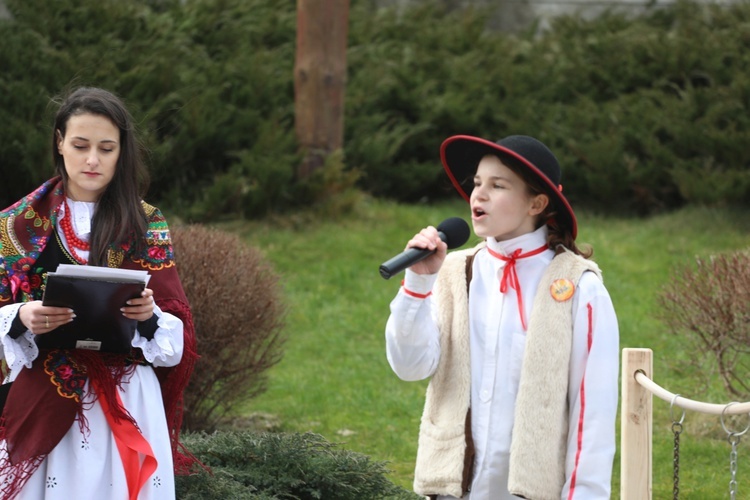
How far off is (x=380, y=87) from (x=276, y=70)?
46.8 inches

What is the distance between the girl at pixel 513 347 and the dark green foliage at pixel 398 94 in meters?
6.30

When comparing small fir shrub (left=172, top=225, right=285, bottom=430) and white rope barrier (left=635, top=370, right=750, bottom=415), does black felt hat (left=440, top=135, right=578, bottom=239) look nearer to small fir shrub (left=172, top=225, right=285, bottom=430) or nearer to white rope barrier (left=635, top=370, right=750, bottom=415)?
white rope barrier (left=635, top=370, right=750, bottom=415)

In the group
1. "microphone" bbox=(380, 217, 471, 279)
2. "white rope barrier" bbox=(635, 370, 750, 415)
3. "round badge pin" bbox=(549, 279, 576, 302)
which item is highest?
"microphone" bbox=(380, 217, 471, 279)

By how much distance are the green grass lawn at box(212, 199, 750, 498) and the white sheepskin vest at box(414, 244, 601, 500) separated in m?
1.64

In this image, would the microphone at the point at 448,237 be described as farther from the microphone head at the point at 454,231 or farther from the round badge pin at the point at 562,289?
the round badge pin at the point at 562,289

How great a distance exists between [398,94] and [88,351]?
9462 mm

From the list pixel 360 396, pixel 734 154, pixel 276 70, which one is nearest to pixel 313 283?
pixel 360 396

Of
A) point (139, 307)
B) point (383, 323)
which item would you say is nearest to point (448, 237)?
point (139, 307)

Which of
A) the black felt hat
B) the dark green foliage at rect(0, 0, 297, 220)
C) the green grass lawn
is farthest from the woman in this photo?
the dark green foliage at rect(0, 0, 297, 220)

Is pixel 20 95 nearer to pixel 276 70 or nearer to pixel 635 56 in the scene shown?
pixel 276 70

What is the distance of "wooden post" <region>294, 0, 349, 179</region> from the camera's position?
35.3 ft

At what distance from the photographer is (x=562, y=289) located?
346 centimetres

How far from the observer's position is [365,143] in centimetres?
1177

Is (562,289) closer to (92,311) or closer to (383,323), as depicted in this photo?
(92,311)
